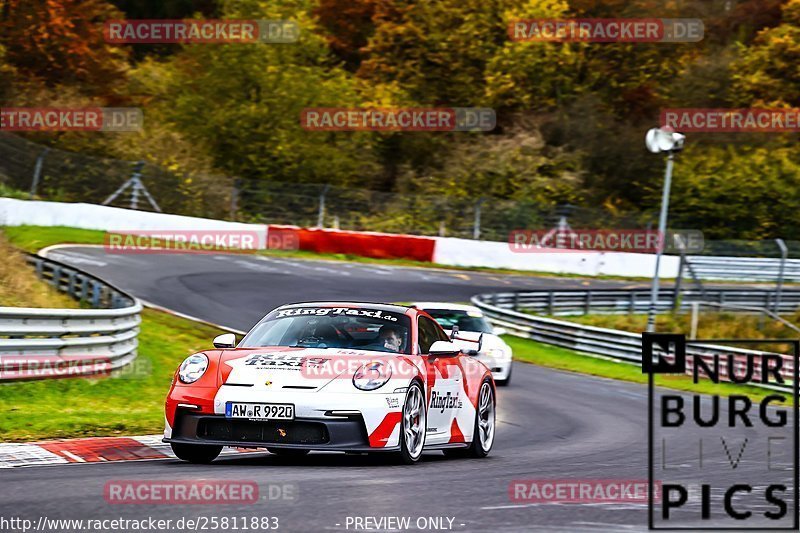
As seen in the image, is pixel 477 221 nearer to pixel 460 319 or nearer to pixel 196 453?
pixel 460 319

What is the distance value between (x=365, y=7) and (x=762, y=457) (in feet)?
188

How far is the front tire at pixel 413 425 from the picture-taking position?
9.36 metres

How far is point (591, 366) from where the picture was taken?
27156 mm

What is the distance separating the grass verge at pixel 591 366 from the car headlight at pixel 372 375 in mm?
14760

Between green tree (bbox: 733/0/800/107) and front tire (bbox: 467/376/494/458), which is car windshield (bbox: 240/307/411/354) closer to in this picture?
front tire (bbox: 467/376/494/458)

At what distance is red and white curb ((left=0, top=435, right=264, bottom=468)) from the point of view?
9.02 m

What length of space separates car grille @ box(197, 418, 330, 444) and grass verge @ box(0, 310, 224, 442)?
2239mm

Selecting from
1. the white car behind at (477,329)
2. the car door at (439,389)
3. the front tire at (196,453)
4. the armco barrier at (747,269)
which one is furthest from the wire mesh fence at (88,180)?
the front tire at (196,453)

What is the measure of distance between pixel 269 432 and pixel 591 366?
1899 centimetres

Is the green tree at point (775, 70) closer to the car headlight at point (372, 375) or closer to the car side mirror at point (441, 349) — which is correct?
the car side mirror at point (441, 349)

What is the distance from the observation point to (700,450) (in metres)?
11.9

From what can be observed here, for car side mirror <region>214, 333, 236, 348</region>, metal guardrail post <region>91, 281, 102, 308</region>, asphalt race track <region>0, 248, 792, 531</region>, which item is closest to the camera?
asphalt race track <region>0, 248, 792, 531</region>

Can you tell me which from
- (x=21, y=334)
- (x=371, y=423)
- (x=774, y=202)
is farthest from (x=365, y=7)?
(x=371, y=423)

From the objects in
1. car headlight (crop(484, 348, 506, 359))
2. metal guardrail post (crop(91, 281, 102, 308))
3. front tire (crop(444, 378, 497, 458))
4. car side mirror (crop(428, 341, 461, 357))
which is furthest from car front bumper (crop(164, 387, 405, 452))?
car headlight (crop(484, 348, 506, 359))
